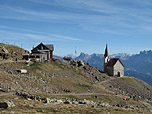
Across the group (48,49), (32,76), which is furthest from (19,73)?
(48,49)

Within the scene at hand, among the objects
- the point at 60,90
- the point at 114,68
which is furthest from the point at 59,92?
the point at 114,68

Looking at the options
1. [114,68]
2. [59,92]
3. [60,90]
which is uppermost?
[114,68]

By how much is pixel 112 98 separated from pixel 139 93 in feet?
112

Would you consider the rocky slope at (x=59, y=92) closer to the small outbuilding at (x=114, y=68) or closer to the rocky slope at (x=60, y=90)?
the rocky slope at (x=60, y=90)

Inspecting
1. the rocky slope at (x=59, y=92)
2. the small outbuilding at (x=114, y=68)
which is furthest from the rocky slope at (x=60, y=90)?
the small outbuilding at (x=114, y=68)

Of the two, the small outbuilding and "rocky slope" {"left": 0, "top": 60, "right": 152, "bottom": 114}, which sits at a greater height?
the small outbuilding

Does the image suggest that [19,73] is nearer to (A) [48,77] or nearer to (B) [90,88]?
(A) [48,77]

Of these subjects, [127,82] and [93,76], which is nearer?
[93,76]

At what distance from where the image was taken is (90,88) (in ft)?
239

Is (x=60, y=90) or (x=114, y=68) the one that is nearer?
(x=60, y=90)

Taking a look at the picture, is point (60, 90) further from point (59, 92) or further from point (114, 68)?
point (114, 68)

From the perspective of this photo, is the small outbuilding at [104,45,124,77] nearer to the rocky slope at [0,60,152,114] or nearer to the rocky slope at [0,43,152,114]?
the rocky slope at [0,43,152,114]

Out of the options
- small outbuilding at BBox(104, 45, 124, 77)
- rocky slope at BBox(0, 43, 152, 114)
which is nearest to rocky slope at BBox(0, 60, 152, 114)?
rocky slope at BBox(0, 43, 152, 114)

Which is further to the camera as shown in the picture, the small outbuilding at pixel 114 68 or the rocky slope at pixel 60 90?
the small outbuilding at pixel 114 68
